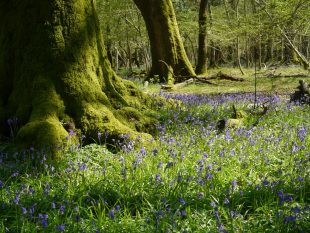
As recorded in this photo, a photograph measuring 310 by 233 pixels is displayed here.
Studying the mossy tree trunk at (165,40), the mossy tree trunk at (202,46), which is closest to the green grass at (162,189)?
the mossy tree trunk at (165,40)

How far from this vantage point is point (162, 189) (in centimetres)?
404

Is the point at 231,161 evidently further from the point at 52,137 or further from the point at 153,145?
the point at 52,137

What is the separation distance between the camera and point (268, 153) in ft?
17.6

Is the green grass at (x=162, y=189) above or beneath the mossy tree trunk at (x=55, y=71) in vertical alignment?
beneath

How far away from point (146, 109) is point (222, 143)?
93.7 inches

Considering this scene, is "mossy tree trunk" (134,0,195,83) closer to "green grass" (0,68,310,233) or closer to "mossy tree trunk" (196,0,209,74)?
"mossy tree trunk" (196,0,209,74)

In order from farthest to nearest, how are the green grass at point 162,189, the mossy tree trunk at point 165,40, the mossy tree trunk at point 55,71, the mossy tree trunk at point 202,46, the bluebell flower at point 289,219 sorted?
1. the mossy tree trunk at point 202,46
2. the mossy tree trunk at point 165,40
3. the mossy tree trunk at point 55,71
4. the green grass at point 162,189
5. the bluebell flower at point 289,219

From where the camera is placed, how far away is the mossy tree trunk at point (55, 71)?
5.86m

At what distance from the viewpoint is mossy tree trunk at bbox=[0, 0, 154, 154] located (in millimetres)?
5859

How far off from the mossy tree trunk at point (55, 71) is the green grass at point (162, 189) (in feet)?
2.10

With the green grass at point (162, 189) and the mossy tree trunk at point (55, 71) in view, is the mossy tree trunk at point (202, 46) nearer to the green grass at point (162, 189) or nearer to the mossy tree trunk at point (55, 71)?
the mossy tree trunk at point (55, 71)

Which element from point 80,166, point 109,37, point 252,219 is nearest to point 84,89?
point 80,166

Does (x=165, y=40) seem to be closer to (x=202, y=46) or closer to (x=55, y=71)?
(x=202, y=46)

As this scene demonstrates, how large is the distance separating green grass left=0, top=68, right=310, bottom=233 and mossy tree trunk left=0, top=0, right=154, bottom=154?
2.10 ft
